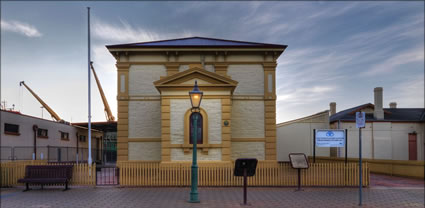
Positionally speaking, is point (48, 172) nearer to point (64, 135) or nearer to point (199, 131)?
point (199, 131)

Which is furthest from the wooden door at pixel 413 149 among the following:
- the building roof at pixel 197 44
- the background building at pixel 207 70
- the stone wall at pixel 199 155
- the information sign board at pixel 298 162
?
the stone wall at pixel 199 155

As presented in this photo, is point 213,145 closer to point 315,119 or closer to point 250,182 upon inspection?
point 250,182

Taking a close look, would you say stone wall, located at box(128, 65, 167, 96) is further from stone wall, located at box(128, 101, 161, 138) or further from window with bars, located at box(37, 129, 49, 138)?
window with bars, located at box(37, 129, 49, 138)

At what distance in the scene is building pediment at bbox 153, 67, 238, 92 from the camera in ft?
56.6

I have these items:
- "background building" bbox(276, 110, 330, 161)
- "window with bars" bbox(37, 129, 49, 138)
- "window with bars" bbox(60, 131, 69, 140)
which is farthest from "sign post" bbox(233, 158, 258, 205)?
"window with bars" bbox(60, 131, 69, 140)

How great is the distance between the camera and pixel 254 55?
71.5 feet

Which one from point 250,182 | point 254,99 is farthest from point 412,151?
point 250,182

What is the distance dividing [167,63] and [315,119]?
16.0m

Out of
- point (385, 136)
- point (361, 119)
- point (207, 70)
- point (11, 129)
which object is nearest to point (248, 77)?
point (207, 70)

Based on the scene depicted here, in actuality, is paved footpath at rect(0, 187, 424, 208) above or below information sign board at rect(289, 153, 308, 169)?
below

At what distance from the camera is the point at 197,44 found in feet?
73.1

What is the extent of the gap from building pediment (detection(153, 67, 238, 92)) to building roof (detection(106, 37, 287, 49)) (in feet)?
14.1

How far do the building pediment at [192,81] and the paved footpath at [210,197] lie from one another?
4852 millimetres

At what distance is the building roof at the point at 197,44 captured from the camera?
21.3m
